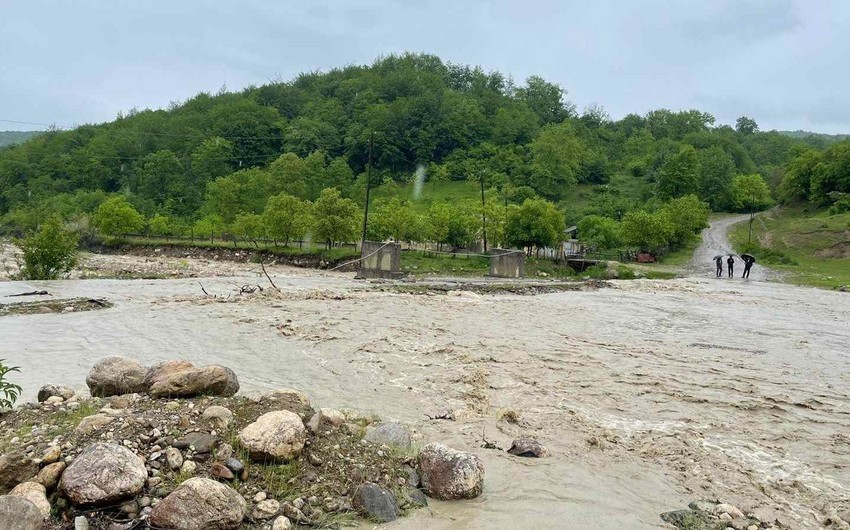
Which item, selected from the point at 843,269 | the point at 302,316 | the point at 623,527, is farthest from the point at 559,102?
the point at 623,527

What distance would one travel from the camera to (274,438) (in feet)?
20.0

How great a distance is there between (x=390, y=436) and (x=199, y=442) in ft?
7.53

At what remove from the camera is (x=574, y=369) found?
13.4m

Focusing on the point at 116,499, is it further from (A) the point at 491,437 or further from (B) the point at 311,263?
(B) the point at 311,263

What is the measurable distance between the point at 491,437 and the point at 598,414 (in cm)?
256

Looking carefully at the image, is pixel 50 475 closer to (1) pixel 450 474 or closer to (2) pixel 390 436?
(2) pixel 390 436

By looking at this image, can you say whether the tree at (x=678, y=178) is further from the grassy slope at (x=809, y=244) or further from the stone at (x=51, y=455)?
the stone at (x=51, y=455)

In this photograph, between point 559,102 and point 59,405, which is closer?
point 59,405

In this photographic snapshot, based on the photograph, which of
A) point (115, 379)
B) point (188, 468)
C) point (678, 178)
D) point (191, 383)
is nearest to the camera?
point (188, 468)

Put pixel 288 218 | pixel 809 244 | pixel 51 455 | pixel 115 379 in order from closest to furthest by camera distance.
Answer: pixel 51 455 < pixel 115 379 < pixel 288 218 < pixel 809 244

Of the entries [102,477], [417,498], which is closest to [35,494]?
[102,477]

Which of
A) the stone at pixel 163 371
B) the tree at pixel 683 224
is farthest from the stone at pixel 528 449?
the tree at pixel 683 224

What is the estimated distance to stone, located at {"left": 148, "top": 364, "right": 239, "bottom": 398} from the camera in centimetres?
749

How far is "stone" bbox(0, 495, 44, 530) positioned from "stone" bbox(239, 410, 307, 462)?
74.7 inches
